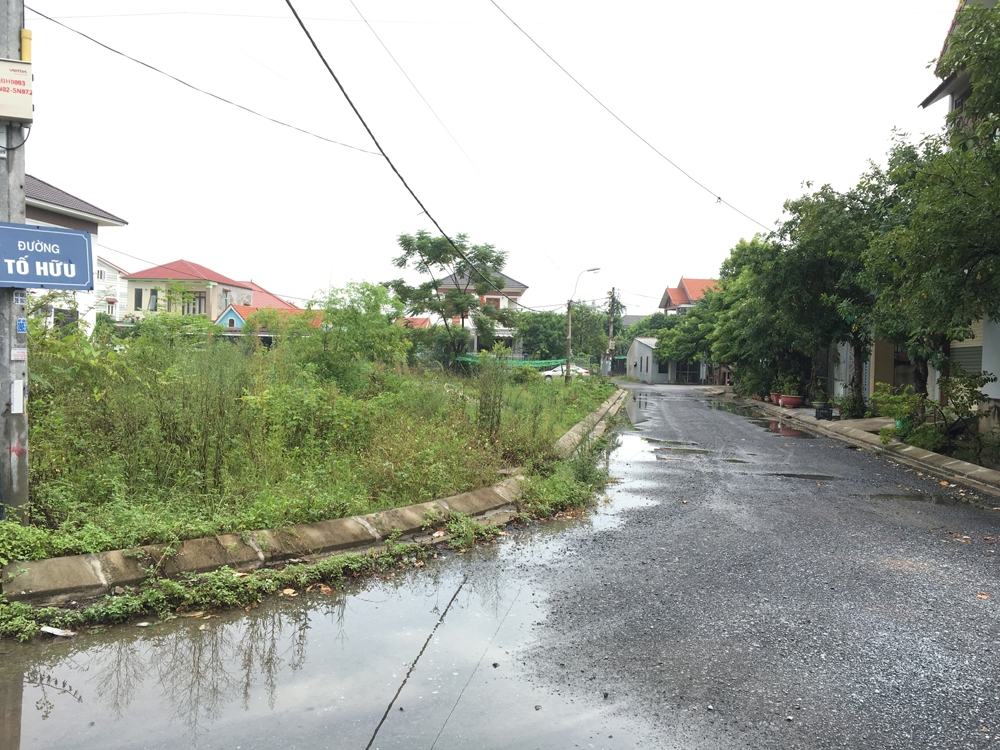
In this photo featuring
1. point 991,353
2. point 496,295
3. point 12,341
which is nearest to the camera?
point 12,341

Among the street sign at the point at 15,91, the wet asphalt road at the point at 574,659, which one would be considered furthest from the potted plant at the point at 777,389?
the street sign at the point at 15,91

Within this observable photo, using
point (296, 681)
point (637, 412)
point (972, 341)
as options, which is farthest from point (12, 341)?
point (637, 412)

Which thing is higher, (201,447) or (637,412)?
(201,447)

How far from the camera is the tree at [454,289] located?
124 feet

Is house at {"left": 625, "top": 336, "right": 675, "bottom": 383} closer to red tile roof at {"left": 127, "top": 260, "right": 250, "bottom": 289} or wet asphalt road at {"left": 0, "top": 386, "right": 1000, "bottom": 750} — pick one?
red tile roof at {"left": 127, "top": 260, "right": 250, "bottom": 289}

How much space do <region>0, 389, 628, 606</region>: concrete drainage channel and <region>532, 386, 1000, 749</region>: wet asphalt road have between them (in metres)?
1.60

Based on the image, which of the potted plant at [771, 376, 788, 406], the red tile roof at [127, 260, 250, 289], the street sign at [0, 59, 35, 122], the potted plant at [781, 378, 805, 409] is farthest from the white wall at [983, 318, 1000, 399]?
the red tile roof at [127, 260, 250, 289]

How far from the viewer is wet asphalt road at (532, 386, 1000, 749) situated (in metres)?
3.47

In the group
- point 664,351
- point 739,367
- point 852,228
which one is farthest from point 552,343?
point 852,228

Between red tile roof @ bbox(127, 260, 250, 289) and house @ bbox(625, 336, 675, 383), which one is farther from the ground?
red tile roof @ bbox(127, 260, 250, 289)

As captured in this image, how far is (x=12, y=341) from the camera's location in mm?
5371

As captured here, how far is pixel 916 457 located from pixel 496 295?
64.1m

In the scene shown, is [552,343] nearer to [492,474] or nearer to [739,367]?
[739,367]

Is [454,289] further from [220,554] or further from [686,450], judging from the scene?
[220,554]
